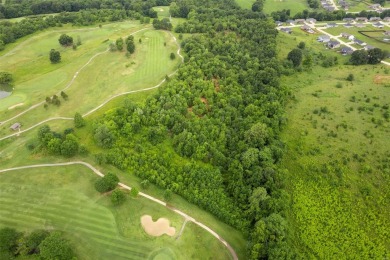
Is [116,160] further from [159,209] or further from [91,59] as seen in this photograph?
[91,59]

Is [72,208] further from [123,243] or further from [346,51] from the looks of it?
[346,51]

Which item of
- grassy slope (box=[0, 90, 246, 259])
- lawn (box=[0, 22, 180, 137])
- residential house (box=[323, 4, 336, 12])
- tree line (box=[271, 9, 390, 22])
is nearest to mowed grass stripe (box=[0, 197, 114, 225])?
grassy slope (box=[0, 90, 246, 259])

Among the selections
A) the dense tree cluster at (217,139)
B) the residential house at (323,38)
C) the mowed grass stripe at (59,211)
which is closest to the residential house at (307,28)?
the residential house at (323,38)

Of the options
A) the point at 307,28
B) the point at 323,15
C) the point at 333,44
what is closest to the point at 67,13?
the point at 307,28

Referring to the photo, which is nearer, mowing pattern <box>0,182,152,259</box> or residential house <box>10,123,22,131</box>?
mowing pattern <box>0,182,152,259</box>

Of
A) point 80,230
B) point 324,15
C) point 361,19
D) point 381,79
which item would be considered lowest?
point 80,230

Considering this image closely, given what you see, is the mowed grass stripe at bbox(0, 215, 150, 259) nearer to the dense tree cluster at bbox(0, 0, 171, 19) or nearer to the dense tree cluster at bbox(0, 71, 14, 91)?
the dense tree cluster at bbox(0, 71, 14, 91)

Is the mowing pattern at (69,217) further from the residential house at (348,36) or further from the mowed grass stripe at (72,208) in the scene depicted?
the residential house at (348,36)
